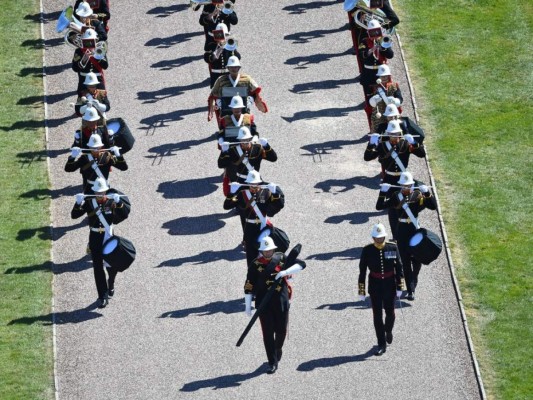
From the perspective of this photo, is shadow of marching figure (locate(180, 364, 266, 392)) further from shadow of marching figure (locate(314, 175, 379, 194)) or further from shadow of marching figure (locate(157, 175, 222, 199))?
shadow of marching figure (locate(314, 175, 379, 194))

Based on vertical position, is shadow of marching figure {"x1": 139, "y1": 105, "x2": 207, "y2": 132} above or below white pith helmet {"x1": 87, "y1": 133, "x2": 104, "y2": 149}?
below

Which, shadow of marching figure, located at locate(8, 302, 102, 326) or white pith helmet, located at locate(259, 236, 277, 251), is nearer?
white pith helmet, located at locate(259, 236, 277, 251)

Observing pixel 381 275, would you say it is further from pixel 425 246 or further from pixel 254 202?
pixel 254 202

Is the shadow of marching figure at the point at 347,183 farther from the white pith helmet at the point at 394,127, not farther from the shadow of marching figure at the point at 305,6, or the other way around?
the shadow of marching figure at the point at 305,6

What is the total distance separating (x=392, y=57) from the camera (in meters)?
37.9

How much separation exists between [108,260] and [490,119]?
413 inches

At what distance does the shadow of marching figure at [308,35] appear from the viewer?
3984 centimetres

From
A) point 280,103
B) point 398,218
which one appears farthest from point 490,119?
point 398,218

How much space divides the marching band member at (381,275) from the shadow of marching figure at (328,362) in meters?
0.48

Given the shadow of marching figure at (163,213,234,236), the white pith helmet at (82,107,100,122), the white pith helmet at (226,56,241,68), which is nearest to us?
the white pith helmet at (82,107,100,122)

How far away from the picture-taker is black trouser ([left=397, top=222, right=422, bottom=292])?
3114cm

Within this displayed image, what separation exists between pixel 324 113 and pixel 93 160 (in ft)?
22.5

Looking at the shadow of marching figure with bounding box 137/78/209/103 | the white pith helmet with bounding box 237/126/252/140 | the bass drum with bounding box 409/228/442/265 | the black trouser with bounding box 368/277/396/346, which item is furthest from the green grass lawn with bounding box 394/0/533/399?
the shadow of marching figure with bounding box 137/78/209/103

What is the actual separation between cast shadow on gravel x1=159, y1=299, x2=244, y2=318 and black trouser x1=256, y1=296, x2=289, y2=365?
172 cm
